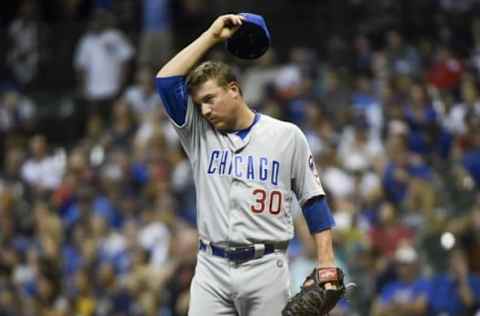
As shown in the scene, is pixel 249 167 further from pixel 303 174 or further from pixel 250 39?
pixel 250 39

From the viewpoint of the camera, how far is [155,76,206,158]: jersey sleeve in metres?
5.96

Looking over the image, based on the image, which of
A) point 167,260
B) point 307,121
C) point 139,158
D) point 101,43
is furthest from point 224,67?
point 101,43

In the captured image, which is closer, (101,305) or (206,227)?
(206,227)

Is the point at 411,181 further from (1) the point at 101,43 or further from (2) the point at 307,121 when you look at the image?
(1) the point at 101,43

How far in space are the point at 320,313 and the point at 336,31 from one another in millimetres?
9789

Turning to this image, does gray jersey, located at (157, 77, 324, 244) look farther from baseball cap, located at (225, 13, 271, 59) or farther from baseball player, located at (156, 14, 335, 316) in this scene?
baseball cap, located at (225, 13, 271, 59)

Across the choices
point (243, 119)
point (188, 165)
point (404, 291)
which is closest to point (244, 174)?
point (243, 119)

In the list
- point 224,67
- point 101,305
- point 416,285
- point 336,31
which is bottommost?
point 101,305

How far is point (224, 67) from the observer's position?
6.02 meters

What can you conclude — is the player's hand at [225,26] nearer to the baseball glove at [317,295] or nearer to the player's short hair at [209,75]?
the player's short hair at [209,75]

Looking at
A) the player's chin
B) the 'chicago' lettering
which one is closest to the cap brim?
the player's chin

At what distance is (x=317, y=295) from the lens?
232 inches

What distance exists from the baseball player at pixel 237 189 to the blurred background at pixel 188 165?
2.04m

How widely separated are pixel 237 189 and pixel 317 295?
2.03ft
